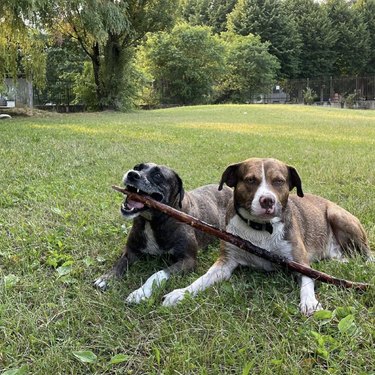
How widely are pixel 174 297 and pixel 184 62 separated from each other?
40.8 meters

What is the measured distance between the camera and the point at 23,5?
13930 mm

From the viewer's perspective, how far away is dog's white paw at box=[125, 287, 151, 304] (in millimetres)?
2955

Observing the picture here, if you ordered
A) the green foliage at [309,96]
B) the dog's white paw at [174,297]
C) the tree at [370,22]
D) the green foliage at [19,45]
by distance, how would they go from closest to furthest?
1. the dog's white paw at [174,297]
2. the green foliage at [19,45]
3. the green foliage at [309,96]
4. the tree at [370,22]

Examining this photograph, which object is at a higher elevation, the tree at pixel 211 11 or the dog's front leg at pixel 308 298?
the tree at pixel 211 11

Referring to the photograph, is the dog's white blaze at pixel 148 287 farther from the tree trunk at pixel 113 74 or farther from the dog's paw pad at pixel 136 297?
the tree trunk at pixel 113 74

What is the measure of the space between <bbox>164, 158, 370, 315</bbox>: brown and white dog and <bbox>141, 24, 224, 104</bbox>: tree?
39.5 meters

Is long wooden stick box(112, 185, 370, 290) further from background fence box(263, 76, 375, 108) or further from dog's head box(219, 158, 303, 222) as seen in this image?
background fence box(263, 76, 375, 108)

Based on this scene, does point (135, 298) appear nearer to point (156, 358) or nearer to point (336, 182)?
point (156, 358)

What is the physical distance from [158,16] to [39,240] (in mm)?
24910

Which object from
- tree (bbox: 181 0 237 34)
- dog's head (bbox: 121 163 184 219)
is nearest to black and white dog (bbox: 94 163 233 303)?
dog's head (bbox: 121 163 184 219)

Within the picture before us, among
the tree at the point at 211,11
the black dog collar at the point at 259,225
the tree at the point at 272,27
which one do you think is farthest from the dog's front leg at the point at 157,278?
the tree at the point at 211,11

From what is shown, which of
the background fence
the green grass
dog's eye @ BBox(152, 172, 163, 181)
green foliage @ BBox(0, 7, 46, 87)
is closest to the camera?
the green grass

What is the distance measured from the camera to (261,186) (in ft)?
10.3

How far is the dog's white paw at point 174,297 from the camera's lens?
9.45ft
